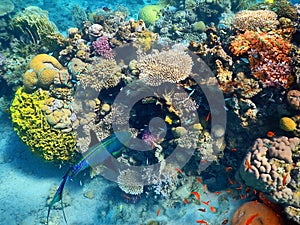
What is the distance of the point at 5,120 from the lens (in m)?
9.09

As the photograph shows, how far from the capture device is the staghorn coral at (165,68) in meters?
4.86

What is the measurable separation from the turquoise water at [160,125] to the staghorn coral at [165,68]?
0.07 feet

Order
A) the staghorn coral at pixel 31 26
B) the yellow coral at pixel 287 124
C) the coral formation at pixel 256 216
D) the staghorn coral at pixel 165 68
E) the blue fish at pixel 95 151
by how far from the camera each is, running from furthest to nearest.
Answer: the staghorn coral at pixel 31 26
the staghorn coral at pixel 165 68
the coral formation at pixel 256 216
the yellow coral at pixel 287 124
the blue fish at pixel 95 151

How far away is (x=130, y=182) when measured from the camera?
621 cm

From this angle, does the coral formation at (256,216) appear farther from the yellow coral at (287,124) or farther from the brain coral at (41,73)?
the brain coral at (41,73)

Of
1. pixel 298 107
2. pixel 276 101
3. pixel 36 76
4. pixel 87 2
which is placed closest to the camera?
pixel 298 107

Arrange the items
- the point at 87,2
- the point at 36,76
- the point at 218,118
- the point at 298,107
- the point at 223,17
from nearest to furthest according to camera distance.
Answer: the point at 298,107 < the point at 218,118 < the point at 36,76 < the point at 223,17 < the point at 87,2

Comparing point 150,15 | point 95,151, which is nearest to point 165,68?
point 95,151

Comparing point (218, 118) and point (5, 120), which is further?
point (5, 120)

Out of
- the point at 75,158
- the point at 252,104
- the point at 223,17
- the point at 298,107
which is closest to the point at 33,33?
the point at 75,158

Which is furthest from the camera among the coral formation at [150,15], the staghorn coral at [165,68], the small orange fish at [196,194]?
the coral formation at [150,15]

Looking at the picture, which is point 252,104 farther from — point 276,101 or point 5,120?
point 5,120

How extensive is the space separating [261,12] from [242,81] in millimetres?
1825

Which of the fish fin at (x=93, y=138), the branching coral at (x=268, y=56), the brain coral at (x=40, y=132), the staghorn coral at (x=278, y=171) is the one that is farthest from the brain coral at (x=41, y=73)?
the staghorn coral at (x=278, y=171)
